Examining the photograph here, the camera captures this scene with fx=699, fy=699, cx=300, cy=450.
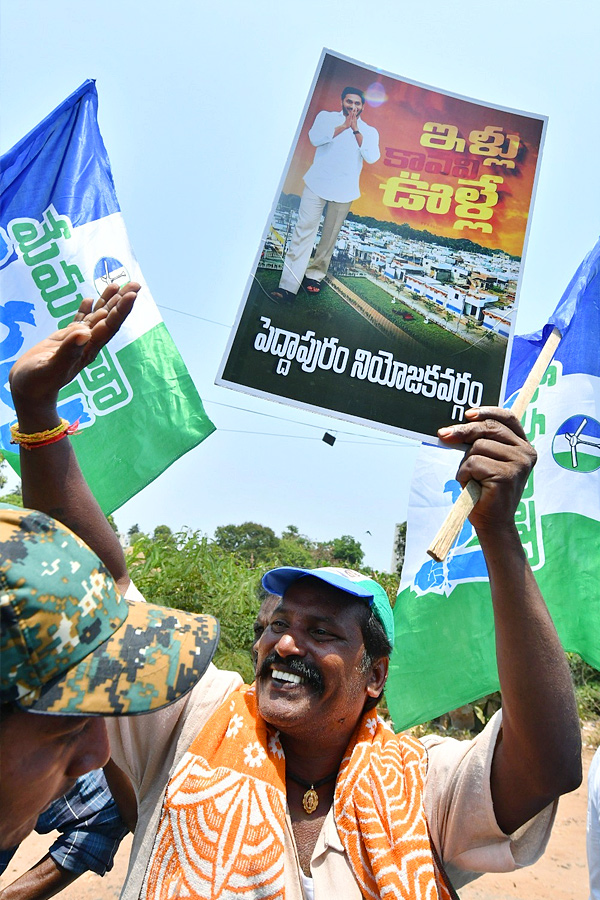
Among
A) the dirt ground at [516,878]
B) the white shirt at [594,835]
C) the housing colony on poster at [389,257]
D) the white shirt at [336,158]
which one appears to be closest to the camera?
the white shirt at [594,835]

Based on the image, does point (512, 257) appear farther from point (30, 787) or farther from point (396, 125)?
point (30, 787)

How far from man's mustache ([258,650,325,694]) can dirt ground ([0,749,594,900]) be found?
3715 millimetres

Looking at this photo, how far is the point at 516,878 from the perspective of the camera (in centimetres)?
577

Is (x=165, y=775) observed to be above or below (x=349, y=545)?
below

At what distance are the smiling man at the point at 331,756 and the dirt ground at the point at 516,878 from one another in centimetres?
364

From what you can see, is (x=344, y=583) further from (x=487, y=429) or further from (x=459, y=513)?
(x=487, y=429)

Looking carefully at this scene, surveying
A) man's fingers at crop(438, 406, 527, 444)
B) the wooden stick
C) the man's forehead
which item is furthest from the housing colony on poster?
the man's forehead

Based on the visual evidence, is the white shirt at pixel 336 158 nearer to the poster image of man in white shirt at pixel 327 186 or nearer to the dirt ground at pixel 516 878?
the poster image of man in white shirt at pixel 327 186

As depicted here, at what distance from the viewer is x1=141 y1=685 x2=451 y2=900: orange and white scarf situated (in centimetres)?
165

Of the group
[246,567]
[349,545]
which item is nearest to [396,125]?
[246,567]

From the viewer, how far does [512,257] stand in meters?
2.77

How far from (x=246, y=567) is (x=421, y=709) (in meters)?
3.42

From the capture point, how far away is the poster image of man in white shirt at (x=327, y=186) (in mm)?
2646

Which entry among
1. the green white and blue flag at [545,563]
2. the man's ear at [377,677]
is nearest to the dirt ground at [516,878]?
the green white and blue flag at [545,563]
